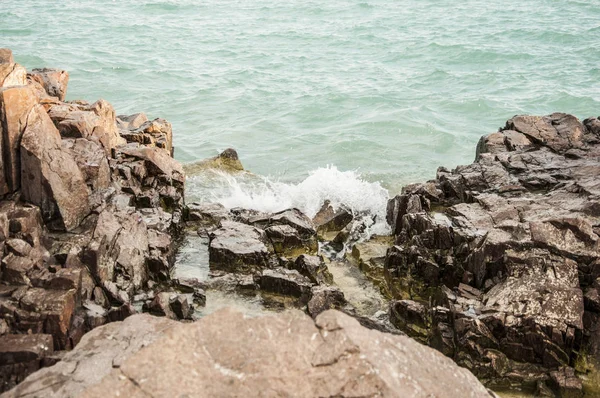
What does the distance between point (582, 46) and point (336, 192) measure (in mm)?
21693

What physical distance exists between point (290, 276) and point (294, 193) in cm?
603

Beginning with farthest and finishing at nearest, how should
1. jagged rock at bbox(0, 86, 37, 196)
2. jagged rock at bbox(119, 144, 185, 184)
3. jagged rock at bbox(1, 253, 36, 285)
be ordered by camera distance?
jagged rock at bbox(119, 144, 185, 184) < jagged rock at bbox(0, 86, 37, 196) < jagged rock at bbox(1, 253, 36, 285)

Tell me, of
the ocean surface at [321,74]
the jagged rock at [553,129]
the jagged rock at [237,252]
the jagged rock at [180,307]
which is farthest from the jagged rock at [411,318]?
the jagged rock at [553,129]

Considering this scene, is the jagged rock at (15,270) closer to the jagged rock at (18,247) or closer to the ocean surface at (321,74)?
the jagged rock at (18,247)

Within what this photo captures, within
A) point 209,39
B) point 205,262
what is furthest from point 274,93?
point 205,262

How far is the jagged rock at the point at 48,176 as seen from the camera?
11750mm

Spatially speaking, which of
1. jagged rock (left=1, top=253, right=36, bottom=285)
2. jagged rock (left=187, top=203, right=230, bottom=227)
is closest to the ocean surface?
jagged rock (left=187, top=203, right=230, bottom=227)

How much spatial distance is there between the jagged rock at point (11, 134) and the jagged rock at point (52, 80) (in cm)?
632

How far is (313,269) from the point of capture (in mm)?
12664

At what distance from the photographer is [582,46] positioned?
3369cm

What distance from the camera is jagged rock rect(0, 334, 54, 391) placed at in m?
8.27

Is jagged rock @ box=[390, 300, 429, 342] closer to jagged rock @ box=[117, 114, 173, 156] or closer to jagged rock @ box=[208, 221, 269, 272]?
jagged rock @ box=[208, 221, 269, 272]

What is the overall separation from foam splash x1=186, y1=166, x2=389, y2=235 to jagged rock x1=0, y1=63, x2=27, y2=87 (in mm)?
5575

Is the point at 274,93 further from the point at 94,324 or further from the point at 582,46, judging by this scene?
the point at 94,324
